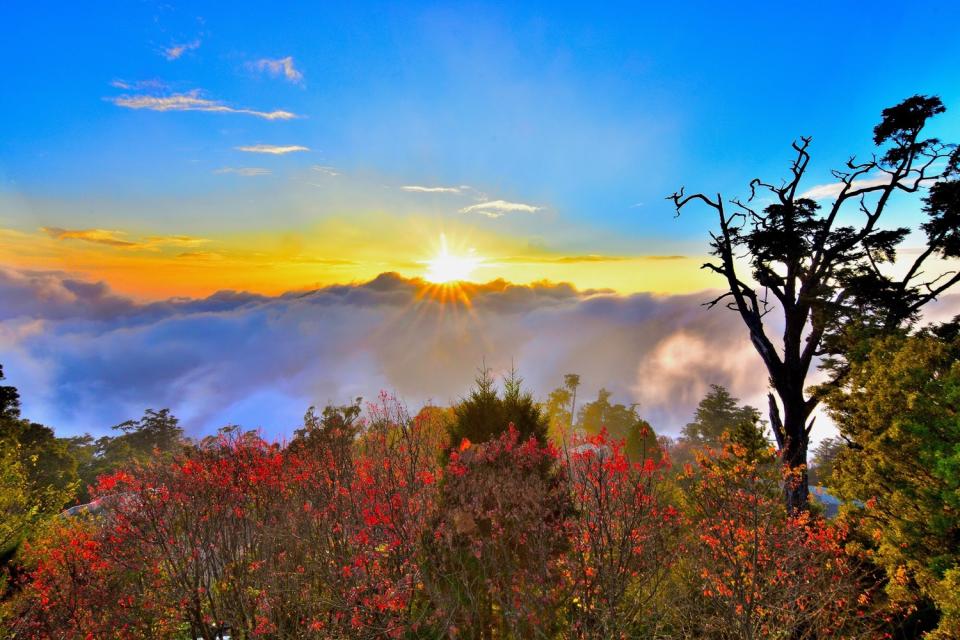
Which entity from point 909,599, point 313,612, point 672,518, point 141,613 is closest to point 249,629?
point 313,612

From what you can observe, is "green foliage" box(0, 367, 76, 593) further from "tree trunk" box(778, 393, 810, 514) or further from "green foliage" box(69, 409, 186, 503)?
"tree trunk" box(778, 393, 810, 514)

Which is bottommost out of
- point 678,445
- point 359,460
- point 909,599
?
point 678,445

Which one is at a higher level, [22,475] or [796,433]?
[796,433]

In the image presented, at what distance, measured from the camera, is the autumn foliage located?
10188mm

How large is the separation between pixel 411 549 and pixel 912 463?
13.6 metres

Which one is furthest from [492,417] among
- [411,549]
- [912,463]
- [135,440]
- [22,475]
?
[135,440]

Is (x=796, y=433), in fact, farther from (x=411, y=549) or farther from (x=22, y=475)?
(x=22, y=475)

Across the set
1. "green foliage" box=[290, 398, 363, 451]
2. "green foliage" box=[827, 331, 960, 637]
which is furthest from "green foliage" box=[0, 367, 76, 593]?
"green foliage" box=[827, 331, 960, 637]

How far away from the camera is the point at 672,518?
14289 millimetres

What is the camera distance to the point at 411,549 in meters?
11.0

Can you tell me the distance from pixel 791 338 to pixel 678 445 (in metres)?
55.4

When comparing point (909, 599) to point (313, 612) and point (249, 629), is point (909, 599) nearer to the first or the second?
point (313, 612)

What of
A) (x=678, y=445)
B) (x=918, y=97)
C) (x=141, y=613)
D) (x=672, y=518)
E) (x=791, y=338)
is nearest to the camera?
(x=141, y=613)

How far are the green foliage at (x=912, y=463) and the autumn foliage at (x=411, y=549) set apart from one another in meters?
1.91
